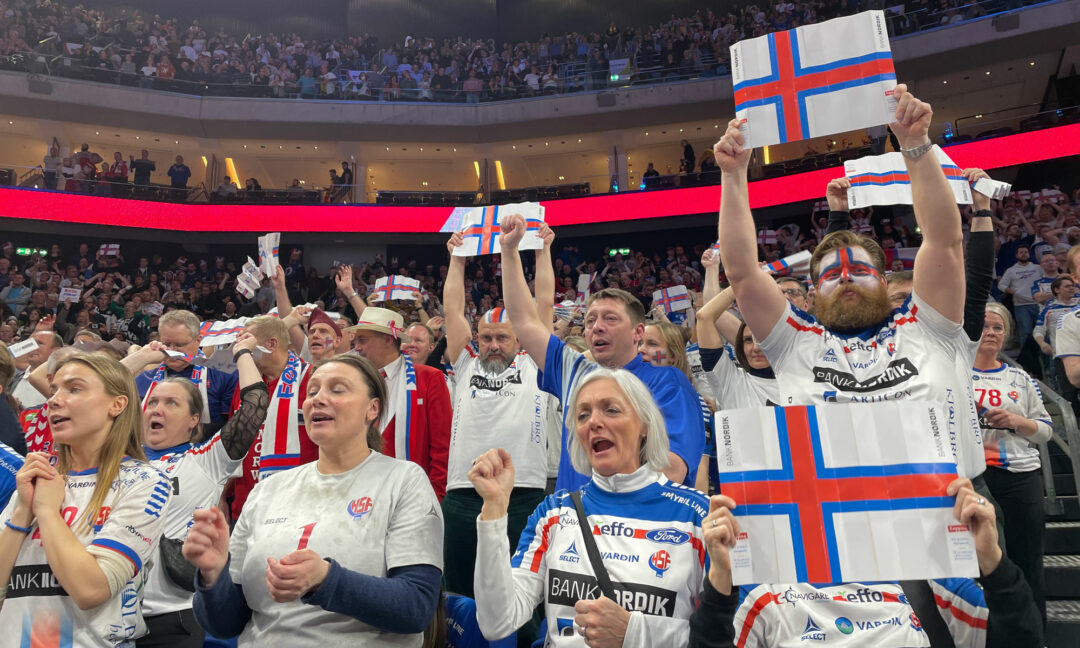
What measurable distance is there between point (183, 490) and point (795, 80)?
2.72 meters

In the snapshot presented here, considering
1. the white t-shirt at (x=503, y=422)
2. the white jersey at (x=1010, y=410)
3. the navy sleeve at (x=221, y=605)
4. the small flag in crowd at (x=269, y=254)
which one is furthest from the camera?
the small flag in crowd at (x=269, y=254)

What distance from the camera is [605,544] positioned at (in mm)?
1955

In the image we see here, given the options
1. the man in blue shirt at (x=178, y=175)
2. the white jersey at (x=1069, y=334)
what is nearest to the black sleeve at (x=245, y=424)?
the white jersey at (x=1069, y=334)

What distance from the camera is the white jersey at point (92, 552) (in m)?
2.10

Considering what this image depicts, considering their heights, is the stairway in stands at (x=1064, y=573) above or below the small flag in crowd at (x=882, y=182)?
below

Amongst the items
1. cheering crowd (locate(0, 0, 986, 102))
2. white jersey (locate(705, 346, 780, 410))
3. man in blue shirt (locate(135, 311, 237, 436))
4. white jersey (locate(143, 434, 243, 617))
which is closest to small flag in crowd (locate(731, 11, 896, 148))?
white jersey (locate(705, 346, 780, 410))

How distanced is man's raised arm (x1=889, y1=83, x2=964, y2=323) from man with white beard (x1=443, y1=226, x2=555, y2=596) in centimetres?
181

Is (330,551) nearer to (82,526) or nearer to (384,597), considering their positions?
(384,597)

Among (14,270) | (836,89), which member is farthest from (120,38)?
(836,89)

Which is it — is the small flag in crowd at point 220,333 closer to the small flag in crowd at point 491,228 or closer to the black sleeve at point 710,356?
the small flag in crowd at point 491,228

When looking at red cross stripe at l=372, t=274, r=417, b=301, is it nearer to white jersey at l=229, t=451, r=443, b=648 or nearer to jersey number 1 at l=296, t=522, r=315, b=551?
white jersey at l=229, t=451, r=443, b=648

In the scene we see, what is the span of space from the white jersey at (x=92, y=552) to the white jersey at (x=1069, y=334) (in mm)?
4717

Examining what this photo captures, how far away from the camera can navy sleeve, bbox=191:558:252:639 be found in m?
2.00

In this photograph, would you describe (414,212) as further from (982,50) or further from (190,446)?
(190,446)
